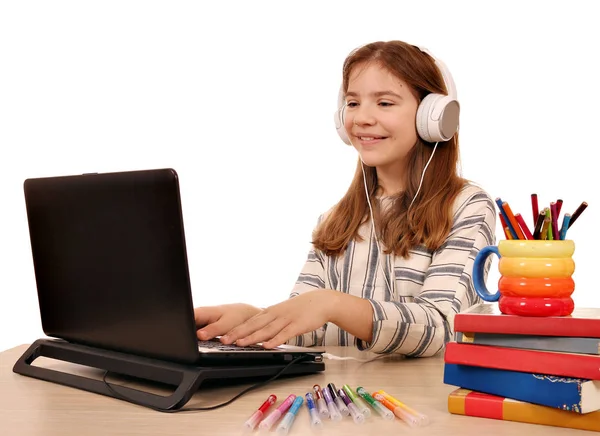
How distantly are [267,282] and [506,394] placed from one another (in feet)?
7.47

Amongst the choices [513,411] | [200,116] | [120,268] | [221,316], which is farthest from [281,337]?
[200,116]

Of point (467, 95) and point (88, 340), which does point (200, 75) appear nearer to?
point (467, 95)

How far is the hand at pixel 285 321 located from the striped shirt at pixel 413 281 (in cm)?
13

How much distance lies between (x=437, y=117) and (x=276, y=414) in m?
0.90

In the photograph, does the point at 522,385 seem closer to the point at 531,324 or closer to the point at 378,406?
the point at 531,324

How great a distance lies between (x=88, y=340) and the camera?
3.92 feet

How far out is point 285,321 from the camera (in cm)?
115

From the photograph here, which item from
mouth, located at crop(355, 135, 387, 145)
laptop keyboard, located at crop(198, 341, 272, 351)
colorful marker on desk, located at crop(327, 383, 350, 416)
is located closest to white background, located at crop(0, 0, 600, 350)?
mouth, located at crop(355, 135, 387, 145)

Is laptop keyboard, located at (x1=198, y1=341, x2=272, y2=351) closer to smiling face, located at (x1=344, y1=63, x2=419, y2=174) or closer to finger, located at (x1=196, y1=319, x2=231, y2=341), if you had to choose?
finger, located at (x1=196, y1=319, x2=231, y2=341)

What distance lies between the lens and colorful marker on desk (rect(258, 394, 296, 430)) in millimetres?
868

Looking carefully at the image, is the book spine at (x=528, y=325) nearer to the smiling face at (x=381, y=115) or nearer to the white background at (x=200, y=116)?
the smiling face at (x=381, y=115)

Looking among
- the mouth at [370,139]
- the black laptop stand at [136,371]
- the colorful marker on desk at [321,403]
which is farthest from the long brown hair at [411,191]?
the colorful marker on desk at [321,403]

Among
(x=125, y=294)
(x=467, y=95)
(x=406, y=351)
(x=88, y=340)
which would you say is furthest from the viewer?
(x=467, y=95)

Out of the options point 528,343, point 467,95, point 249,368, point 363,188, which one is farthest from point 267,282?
point 528,343
